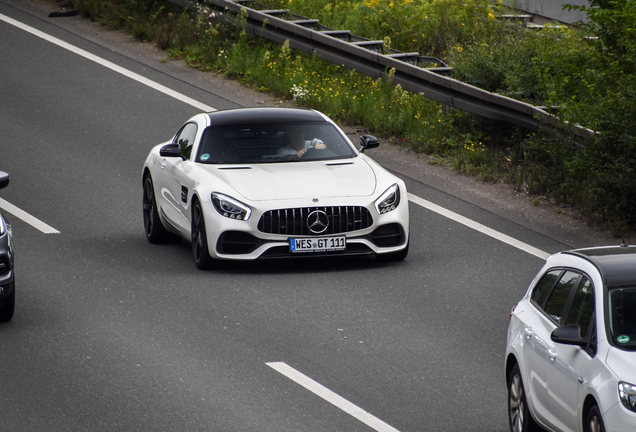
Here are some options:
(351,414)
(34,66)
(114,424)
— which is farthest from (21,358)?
(34,66)

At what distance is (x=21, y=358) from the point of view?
8.97 metres

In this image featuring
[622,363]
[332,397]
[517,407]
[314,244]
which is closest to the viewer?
[622,363]

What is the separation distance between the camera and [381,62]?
17922 mm

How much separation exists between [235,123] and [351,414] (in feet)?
19.0

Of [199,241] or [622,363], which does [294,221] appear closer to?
[199,241]

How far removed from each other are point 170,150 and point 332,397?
5.35 m

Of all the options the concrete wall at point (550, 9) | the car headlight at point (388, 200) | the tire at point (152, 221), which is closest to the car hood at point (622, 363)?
the car headlight at point (388, 200)

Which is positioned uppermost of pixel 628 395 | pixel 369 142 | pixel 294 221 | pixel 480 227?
pixel 628 395

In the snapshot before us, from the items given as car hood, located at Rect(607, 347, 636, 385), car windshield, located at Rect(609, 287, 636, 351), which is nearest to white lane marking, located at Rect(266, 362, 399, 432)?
car windshield, located at Rect(609, 287, 636, 351)

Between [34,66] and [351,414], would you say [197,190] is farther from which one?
[34,66]

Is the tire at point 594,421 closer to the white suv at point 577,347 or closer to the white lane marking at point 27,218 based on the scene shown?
the white suv at point 577,347

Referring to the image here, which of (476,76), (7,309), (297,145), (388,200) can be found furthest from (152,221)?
(476,76)

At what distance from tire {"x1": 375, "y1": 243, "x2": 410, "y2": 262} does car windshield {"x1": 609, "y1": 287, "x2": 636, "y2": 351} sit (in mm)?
5730

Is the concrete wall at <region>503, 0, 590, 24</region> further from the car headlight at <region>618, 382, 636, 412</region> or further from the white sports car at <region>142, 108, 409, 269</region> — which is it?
the car headlight at <region>618, 382, 636, 412</region>
